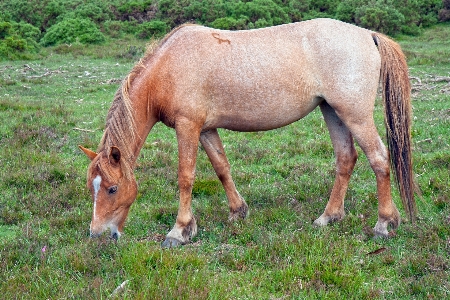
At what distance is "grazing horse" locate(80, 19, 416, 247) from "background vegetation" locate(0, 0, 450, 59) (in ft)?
82.3

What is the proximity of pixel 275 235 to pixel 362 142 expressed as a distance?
54.6 inches

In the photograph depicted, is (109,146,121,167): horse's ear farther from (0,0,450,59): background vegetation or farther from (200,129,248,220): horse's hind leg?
(0,0,450,59): background vegetation

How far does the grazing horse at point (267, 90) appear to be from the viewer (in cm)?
555

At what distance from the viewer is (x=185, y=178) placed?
569 cm

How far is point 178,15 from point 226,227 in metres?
31.0

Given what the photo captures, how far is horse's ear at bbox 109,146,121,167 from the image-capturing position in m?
5.11

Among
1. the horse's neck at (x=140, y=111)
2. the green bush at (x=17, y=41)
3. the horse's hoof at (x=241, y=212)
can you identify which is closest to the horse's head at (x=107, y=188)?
the horse's neck at (x=140, y=111)

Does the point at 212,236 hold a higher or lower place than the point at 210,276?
lower

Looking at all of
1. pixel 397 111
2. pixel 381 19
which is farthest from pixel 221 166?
pixel 381 19

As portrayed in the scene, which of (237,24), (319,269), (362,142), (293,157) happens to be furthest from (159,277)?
(237,24)

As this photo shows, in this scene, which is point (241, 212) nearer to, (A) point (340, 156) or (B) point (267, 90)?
(A) point (340, 156)

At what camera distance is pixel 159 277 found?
413 centimetres

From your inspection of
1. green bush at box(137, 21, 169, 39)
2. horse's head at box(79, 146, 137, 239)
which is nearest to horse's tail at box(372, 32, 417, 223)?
horse's head at box(79, 146, 137, 239)

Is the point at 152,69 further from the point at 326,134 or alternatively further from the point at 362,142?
the point at 326,134
